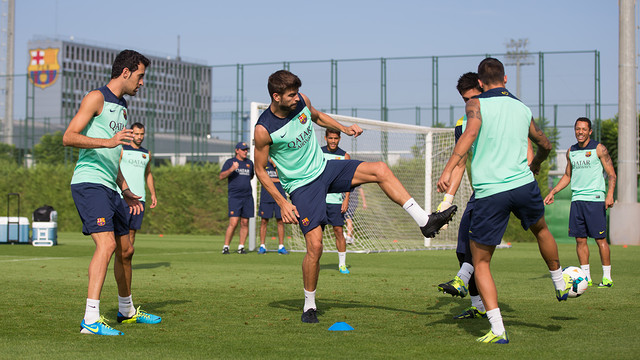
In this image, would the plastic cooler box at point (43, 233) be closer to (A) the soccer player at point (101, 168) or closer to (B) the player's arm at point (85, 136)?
(A) the soccer player at point (101, 168)

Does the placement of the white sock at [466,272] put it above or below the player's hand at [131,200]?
below

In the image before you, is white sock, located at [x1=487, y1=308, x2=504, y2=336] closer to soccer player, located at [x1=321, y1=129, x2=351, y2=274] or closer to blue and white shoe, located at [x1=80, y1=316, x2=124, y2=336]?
blue and white shoe, located at [x1=80, y1=316, x2=124, y2=336]

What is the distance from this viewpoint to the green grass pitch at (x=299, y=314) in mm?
4953

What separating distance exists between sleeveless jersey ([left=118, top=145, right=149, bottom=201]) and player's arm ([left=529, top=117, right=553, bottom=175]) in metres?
6.36

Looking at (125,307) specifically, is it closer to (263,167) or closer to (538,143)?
(263,167)

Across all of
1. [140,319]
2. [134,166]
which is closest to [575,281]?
[140,319]

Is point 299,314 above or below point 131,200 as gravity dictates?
below

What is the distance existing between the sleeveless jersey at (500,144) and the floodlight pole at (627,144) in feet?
54.0

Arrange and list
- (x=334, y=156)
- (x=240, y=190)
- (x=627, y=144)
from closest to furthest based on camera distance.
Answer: (x=334, y=156)
(x=240, y=190)
(x=627, y=144)

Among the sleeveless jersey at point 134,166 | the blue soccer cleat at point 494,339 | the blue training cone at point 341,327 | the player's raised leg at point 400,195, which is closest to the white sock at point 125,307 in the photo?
the blue training cone at point 341,327

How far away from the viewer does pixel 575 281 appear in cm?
604

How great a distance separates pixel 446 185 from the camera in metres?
5.41

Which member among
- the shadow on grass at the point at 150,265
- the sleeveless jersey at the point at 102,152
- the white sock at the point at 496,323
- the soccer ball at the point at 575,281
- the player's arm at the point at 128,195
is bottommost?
the shadow on grass at the point at 150,265

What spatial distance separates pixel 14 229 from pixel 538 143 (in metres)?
16.0
